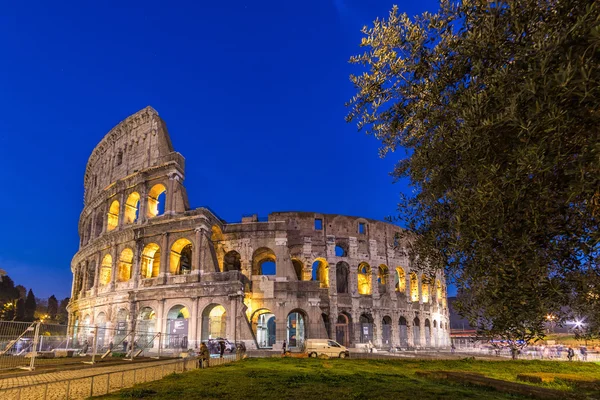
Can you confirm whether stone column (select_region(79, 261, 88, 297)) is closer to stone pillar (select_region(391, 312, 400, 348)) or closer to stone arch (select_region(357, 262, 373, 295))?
stone arch (select_region(357, 262, 373, 295))

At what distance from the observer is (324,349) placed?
1019 inches

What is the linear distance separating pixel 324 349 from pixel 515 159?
22.7 metres

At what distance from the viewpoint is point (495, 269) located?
6.21 metres

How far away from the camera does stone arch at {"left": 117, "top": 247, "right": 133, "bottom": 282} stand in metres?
33.9

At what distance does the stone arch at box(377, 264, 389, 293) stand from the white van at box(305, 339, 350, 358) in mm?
13673

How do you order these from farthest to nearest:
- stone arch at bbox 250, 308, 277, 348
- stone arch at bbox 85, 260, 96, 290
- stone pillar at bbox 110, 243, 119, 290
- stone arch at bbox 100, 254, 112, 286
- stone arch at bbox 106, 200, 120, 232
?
stone arch at bbox 250, 308, 277, 348 → stone arch at bbox 85, 260, 96, 290 → stone arch at bbox 106, 200, 120, 232 → stone arch at bbox 100, 254, 112, 286 → stone pillar at bbox 110, 243, 119, 290

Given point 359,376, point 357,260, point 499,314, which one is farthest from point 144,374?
point 357,260

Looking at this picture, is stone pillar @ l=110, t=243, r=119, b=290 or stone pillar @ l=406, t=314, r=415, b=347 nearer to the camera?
stone pillar @ l=110, t=243, r=119, b=290

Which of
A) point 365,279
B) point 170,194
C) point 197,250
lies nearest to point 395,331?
point 365,279

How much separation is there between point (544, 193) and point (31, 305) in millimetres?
78831

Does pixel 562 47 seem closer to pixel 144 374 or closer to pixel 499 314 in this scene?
pixel 499 314

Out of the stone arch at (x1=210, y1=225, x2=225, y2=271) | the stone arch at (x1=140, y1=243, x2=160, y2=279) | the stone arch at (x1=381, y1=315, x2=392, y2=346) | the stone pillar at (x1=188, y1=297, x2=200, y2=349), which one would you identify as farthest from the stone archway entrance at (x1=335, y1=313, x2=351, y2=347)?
the stone arch at (x1=140, y1=243, x2=160, y2=279)

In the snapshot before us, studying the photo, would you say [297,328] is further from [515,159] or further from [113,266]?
[515,159]

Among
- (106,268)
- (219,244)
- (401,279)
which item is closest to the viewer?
(219,244)
